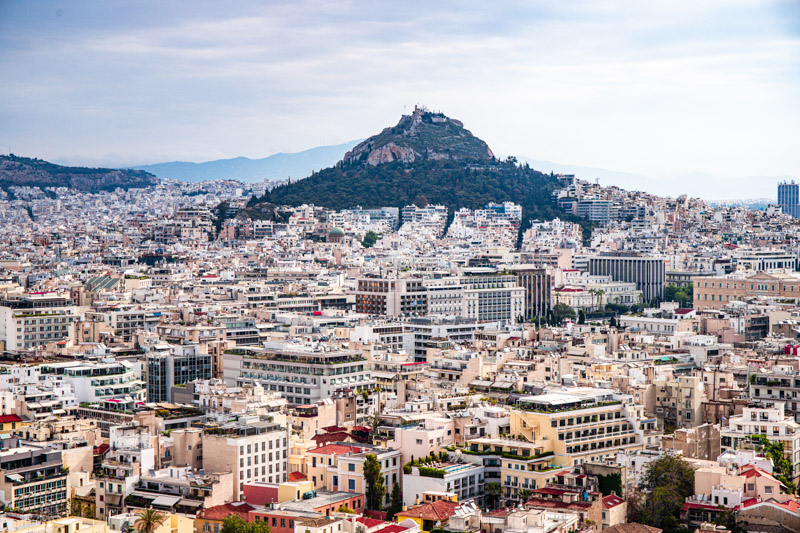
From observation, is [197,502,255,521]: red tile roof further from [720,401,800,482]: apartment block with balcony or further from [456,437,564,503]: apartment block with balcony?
[720,401,800,482]: apartment block with balcony

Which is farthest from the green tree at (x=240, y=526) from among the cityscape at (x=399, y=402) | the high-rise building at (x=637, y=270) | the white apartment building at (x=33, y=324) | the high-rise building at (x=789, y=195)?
the high-rise building at (x=789, y=195)

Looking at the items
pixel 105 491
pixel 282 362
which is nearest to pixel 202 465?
pixel 105 491

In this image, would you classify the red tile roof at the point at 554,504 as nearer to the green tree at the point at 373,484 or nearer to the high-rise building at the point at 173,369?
the green tree at the point at 373,484

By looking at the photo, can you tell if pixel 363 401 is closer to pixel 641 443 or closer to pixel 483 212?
pixel 641 443

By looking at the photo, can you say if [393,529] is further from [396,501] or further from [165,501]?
[165,501]

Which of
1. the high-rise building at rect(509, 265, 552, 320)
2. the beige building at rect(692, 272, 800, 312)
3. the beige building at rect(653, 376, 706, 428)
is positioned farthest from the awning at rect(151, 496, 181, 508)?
the high-rise building at rect(509, 265, 552, 320)

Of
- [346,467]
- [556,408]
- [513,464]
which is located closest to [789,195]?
[556,408]

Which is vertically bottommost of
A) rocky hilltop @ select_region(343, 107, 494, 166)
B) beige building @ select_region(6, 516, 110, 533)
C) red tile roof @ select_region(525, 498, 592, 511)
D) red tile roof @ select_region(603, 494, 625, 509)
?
red tile roof @ select_region(603, 494, 625, 509)
